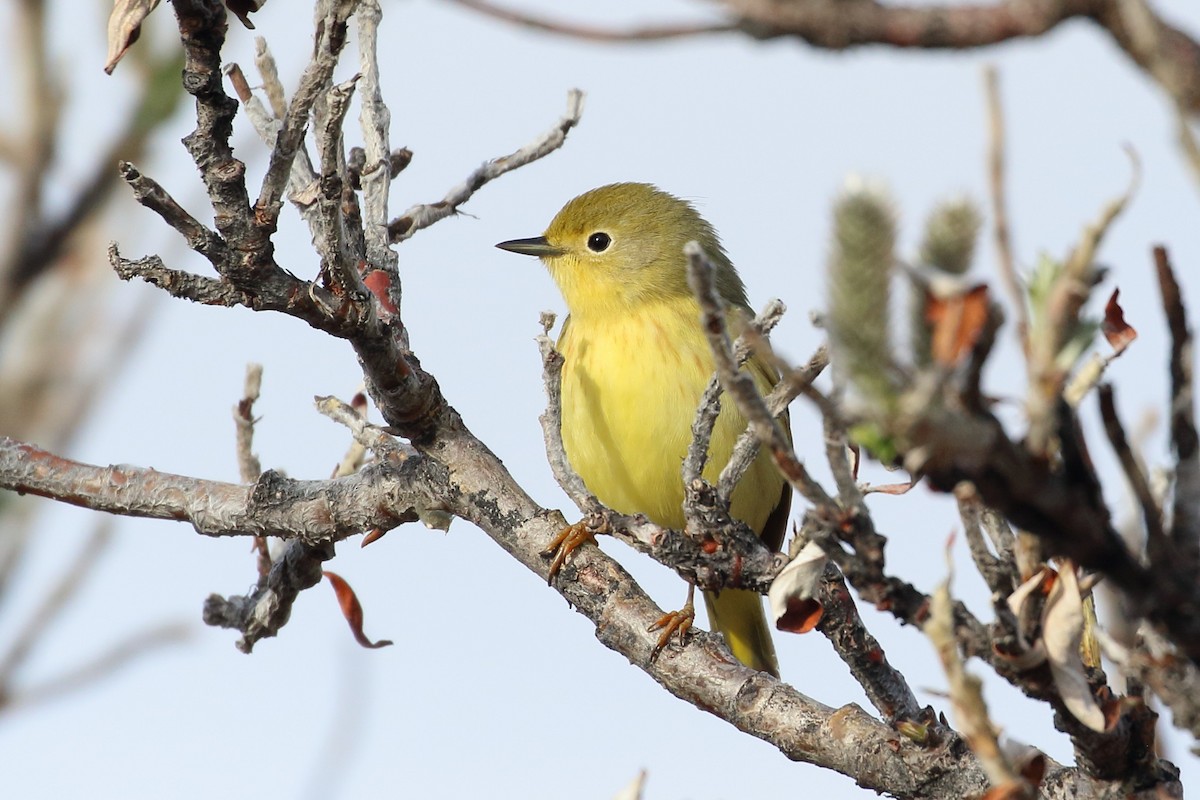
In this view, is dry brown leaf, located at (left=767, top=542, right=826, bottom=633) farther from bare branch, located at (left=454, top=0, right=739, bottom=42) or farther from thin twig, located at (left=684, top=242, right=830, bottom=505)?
bare branch, located at (left=454, top=0, right=739, bottom=42)

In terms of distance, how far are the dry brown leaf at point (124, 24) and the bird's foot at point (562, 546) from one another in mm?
1574

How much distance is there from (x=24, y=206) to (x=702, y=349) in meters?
2.73

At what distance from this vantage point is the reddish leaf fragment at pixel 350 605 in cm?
366

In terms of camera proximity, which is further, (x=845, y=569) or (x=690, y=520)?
(x=690, y=520)

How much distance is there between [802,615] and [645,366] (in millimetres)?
3024

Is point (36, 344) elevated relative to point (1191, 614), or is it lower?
elevated

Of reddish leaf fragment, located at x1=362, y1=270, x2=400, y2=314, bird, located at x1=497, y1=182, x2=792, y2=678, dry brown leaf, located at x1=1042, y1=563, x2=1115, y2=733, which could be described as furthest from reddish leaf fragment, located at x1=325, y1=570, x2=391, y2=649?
dry brown leaf, located at x1=1042, y1=563, x2=1115, y2=733

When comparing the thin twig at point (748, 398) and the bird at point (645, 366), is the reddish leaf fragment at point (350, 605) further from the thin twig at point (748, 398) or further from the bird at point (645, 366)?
the thin twig at point (748, 398)

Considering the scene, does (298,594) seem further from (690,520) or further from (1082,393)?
(1082,393)

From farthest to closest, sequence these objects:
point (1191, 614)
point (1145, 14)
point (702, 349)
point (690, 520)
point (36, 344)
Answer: point (702, 349)
point (36, 344)
point (690, 520)
point (1191, 614)
point (1145, 14)

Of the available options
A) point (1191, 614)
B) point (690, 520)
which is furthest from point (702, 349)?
point (1191, 614)

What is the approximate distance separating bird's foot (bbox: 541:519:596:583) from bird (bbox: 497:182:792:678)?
3.91 ft

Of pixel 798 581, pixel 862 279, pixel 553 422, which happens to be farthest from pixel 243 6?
pixel 862 279

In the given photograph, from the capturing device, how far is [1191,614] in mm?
1480
